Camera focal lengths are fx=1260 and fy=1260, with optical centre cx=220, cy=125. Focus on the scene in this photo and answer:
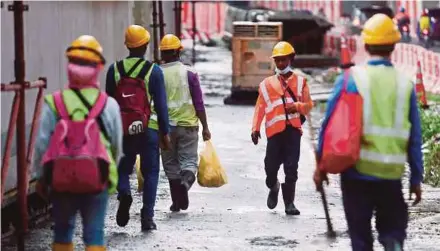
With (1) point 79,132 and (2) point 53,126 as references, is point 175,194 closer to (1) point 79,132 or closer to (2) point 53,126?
(2) point 53,126

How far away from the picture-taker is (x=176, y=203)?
464 inches

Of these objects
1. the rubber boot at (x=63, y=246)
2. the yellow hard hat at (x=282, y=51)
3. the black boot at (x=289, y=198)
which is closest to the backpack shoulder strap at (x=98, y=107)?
the rubber boot at (x=63, y=246)

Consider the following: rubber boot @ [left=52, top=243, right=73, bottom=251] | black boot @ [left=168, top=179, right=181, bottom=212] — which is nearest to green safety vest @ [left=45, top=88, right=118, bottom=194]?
rubber boot @ [left=52, top=243, right=73, bottom=251]

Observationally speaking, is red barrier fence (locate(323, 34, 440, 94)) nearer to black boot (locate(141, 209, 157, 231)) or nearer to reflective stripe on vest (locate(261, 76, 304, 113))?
reflective stripe on vest (locate(261, 76, 304, 113))

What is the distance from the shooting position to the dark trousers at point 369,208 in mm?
7418

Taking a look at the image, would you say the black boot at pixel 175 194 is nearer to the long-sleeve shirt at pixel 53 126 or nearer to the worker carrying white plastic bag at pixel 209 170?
the worker carrying white plastic bag at pixel 209 170

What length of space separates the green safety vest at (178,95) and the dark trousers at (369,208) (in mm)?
4347

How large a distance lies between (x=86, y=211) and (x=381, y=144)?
5.89 feet

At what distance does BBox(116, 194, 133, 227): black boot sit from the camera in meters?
10.6

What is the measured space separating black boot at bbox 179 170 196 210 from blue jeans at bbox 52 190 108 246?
4.09 metres

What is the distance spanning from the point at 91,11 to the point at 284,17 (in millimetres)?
23656

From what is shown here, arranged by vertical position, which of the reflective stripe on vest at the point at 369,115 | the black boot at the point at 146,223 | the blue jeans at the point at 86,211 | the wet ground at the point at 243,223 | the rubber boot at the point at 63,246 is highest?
the reflective stripe on vest at the point at 369,115

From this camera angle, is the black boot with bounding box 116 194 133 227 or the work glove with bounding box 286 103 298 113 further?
the work glove with bounding box 286 103 298 113

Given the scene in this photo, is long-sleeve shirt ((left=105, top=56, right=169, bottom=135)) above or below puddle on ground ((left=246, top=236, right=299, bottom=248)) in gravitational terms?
above
